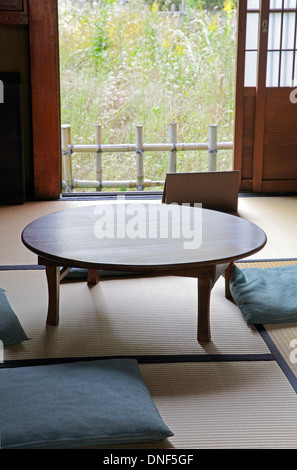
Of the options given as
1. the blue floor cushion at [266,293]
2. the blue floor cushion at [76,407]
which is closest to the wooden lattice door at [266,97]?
the blue floor cushion at [266,293]

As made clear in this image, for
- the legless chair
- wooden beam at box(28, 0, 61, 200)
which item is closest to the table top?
the legless chair

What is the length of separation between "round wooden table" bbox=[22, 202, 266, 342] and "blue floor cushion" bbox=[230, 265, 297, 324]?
0.33ft

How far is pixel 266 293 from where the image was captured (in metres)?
3.03

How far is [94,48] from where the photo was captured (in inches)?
289

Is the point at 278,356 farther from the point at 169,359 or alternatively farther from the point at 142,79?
the point at 142,79

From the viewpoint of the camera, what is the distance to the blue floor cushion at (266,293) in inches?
112

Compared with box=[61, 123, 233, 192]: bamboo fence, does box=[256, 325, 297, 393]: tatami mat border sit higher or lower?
lower

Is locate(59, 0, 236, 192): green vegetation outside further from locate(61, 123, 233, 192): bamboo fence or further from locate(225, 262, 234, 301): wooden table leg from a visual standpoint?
locate(225, 262, 234, 301): wooden table leg

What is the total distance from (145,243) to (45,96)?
265 cm

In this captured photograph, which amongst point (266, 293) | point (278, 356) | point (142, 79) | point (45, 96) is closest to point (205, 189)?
point (45, 96)

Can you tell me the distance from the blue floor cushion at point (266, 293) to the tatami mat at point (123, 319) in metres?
0.07

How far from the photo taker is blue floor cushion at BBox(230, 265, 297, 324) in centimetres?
284

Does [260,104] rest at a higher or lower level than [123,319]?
higher
